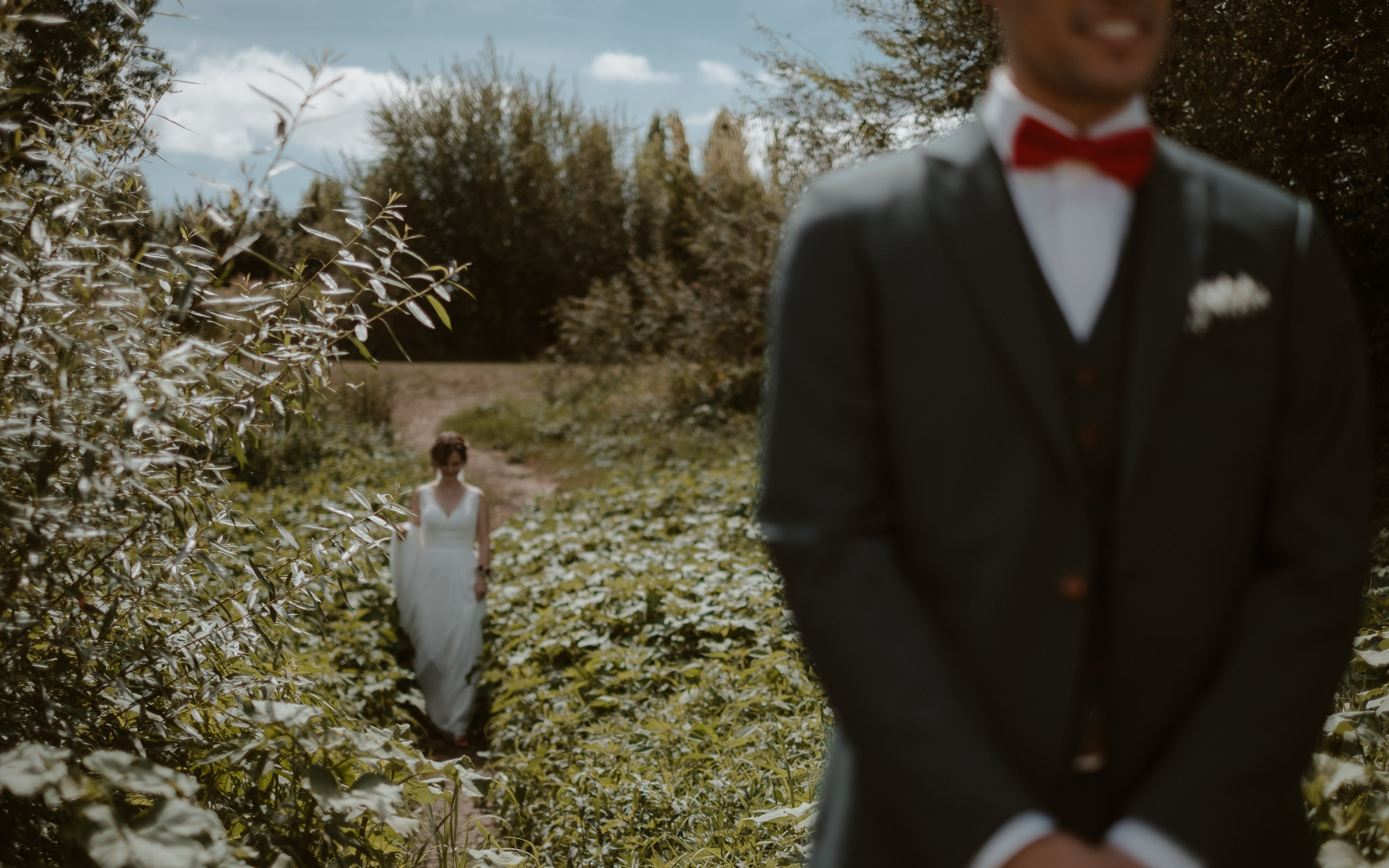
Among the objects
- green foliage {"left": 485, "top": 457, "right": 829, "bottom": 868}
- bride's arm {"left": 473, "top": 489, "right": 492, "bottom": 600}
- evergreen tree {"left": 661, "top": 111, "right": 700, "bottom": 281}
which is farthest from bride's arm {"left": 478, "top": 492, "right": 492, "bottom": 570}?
evergreen tree {"left": 661, "top": 111, "right": 700, "bottom": 281}

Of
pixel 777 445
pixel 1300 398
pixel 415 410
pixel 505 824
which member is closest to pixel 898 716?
pixel 777 445

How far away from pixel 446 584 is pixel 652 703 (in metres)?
2.57

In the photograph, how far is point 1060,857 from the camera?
99cm

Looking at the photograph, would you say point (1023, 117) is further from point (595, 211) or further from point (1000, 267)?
point (595, 211)

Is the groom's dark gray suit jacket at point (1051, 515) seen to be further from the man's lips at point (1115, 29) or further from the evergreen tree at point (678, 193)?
the evergreen tree at point (678, 193)

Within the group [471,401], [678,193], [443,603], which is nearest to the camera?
[443,603]

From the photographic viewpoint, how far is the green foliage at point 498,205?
30031 millimetres

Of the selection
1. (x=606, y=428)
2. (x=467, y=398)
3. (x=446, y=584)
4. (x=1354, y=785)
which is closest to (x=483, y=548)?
(x=446, y=584)

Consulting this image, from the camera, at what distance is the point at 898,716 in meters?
1.03

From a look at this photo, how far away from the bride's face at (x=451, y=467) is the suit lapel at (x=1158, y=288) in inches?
260

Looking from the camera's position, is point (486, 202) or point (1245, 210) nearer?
point (1245, 210)

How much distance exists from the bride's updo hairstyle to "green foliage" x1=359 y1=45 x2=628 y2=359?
74.9 ft

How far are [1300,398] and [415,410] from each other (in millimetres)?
19804

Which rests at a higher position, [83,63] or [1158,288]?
[83,63]
